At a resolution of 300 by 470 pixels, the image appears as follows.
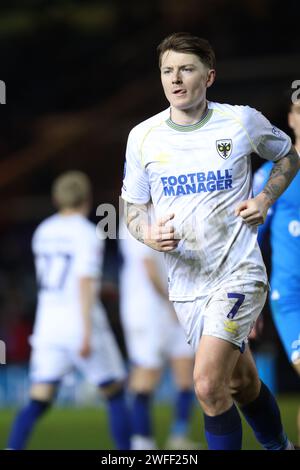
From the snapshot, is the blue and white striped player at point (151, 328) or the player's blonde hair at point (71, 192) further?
the blue and white striped player at point (151, 328)

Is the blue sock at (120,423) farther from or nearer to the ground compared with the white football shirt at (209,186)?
nearer to the ground

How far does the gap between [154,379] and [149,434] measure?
2.44 feet

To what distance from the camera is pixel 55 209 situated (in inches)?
622

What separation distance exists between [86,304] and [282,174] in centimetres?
312

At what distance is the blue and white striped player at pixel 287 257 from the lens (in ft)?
20.9

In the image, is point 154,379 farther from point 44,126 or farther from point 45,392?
point 44,126

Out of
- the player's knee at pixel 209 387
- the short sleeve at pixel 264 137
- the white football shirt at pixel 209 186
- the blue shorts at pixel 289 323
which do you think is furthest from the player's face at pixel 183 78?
the blue shorts at pixel 289 323

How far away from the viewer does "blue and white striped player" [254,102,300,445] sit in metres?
6.37

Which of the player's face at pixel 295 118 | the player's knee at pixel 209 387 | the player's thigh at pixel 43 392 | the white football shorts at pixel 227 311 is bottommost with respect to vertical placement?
the player's thigh at pixel 43 392

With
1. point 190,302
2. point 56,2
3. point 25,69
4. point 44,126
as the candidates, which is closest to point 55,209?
point 44,126

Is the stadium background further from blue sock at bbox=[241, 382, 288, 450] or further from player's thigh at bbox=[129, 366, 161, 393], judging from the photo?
blue sock at bbox=[241, 382, 288, 450]

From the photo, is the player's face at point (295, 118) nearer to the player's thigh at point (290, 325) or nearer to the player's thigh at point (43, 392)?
the player's thigh at point (290, 325)

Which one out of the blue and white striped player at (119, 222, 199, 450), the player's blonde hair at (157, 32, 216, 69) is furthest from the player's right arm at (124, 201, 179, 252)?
the blue and white striped player at (119, 222, 199, 450)

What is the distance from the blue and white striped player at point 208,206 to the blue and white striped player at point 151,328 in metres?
4.16
